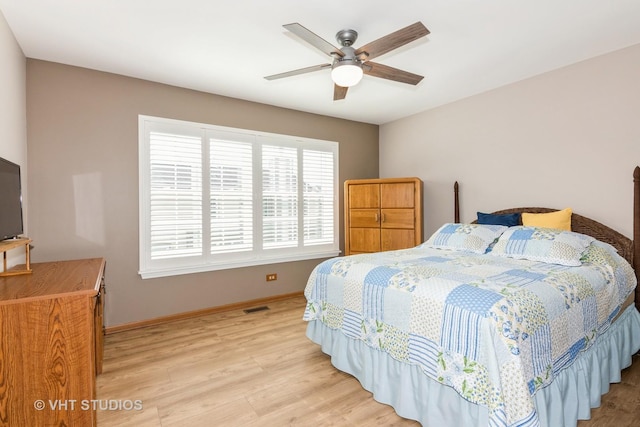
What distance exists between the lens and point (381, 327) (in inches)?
83.0

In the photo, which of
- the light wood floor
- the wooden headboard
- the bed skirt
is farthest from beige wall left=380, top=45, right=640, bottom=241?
the light wood floor

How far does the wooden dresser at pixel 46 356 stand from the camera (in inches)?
60.1

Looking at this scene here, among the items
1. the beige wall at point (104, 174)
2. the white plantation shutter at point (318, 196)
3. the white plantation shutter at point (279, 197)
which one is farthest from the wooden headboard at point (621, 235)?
the beige wall at point (104, 174)

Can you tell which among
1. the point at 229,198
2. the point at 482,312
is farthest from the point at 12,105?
the point at 482,312

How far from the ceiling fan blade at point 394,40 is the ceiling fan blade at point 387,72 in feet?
0.40

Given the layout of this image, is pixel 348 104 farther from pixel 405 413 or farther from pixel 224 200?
pixel 405 413

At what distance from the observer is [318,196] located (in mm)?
4707

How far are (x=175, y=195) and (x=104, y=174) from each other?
681mm

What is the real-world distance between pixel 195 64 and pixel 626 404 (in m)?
4.17

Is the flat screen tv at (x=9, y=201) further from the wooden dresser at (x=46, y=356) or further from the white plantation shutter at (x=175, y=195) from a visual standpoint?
the white plantation shutter at (x=175, y=195)

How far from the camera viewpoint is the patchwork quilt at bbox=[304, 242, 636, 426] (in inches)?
59.0

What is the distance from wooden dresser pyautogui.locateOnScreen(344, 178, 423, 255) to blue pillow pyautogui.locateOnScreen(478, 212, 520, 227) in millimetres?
801

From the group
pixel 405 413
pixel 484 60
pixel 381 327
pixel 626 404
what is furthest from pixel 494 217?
pixel 405 413

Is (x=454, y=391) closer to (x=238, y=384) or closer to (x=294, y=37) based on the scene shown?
(x=238, y=384)
